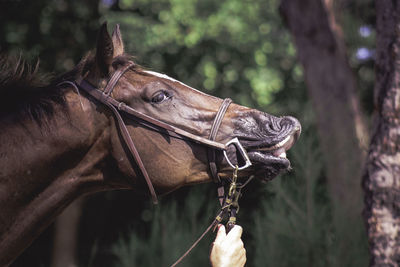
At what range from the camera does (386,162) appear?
3250 mm

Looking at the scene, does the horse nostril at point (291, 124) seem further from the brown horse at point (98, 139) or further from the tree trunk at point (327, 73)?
the tree trunk at point (327, 73)

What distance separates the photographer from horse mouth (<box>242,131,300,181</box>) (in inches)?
109

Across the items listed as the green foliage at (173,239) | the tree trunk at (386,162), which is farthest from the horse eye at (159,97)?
the green foliage at (173,239)

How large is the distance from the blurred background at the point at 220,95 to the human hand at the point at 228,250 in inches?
50.1

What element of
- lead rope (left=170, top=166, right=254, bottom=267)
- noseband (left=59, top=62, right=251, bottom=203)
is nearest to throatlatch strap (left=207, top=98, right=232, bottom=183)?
noseband (left=59, top=62, right=251, bottom=203)

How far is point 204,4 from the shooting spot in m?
14.3

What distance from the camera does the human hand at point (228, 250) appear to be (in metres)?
2.67

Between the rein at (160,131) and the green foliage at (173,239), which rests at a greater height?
the rein at (160,131)

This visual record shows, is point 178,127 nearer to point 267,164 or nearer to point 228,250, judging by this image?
point 267,164

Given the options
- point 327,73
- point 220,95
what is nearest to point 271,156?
point 327,73

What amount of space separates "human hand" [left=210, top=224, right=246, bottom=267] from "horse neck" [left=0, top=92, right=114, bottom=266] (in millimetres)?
792

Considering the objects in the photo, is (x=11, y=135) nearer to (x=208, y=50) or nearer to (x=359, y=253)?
(x=359, y=253)

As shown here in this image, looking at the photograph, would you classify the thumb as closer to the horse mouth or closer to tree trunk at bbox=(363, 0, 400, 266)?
the horse mouth

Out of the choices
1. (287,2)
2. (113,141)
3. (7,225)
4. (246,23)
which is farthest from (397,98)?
(246,23)
